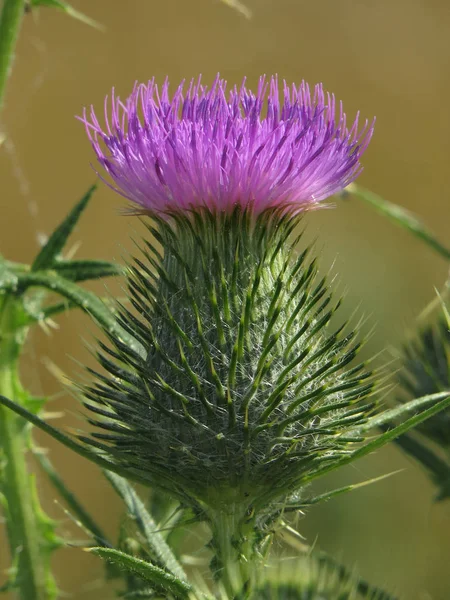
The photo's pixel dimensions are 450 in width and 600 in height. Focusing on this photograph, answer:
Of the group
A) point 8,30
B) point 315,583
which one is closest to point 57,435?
point 315,583

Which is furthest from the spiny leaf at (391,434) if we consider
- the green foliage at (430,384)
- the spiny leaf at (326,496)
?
the green foliage at (430,384)

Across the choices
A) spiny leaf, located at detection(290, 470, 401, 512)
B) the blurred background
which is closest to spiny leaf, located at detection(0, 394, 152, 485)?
spiny leaf, located at detection(290, 470, 401, 512)

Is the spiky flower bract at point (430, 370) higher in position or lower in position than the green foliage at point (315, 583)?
higher

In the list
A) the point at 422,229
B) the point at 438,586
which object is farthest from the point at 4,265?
the point at 438,586

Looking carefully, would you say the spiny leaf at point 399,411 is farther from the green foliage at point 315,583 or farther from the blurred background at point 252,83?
the blurred background at point 252,83

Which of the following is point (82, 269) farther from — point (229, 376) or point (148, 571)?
point (148, 571)

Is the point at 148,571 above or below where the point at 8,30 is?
below
